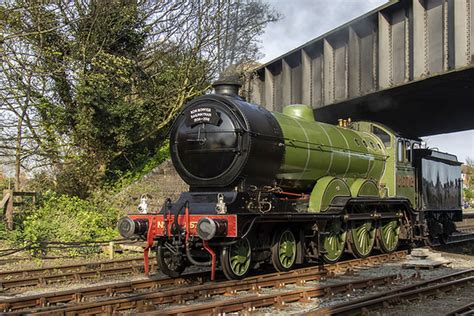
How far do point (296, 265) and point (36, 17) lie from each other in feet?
32.5

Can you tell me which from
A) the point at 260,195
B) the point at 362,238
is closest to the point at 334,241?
the point at 362,238

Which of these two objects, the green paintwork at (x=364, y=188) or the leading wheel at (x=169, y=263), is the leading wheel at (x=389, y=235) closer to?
the green paintwork at (x=364, y=188)

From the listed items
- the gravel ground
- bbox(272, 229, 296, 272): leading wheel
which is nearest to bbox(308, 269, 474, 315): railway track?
the gravel ground

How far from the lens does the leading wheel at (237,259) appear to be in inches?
309

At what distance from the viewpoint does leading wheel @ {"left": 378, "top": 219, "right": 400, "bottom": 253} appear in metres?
12.2

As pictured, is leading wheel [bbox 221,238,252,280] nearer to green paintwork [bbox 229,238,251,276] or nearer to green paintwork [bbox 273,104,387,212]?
green paintwork [bbox 229,238,251,276]

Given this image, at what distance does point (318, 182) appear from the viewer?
400 inches

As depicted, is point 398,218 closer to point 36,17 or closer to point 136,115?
point 136,115

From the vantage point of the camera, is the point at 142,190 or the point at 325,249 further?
the point at 142,190

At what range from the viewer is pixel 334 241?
10594 mm

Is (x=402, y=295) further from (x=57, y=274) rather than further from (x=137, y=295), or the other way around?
(x=57, y=274)

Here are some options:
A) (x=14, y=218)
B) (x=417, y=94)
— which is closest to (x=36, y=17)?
(x=14, y=218)

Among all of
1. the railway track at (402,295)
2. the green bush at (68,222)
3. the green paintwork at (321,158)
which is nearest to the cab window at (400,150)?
the green paintwork at (321,158)

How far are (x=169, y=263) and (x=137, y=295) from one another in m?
1.91
